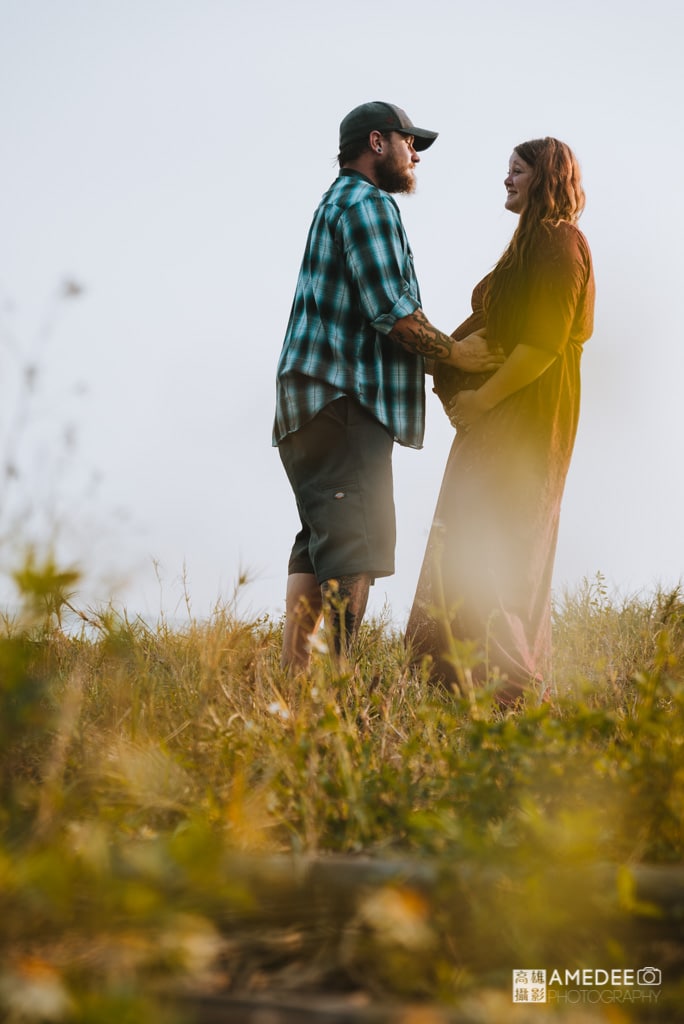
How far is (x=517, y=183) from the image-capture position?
11.9 ft

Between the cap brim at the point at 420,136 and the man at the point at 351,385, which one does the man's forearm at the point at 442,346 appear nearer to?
the man at the point at 351,385

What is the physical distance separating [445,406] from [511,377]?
38 centimetres

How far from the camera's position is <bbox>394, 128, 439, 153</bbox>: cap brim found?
3752mm

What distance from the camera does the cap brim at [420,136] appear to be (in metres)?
3.75

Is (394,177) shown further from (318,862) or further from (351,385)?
(318,862)

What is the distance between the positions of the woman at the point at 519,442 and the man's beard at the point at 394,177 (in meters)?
0.47

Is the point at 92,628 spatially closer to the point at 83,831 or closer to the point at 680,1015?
the point at 83,831

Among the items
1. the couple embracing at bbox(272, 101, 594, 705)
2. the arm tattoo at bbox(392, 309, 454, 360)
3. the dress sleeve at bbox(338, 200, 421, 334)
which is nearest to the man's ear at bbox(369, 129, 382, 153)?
the couple embracing at bbox(272, 101, 594, 705)

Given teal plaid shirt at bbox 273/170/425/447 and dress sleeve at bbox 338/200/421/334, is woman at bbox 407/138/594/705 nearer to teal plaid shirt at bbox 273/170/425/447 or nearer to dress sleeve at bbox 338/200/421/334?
teal plaid shirt at bbox 273/170/425/447

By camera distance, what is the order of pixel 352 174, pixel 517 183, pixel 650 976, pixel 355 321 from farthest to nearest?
pixel 352 174 < pixel 517 183 < pixel 355 321 < pixel 650 976

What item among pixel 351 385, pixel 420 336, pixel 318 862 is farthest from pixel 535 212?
pixel 318 862

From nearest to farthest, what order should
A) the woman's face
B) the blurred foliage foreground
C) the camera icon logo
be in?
the blurred foliage foreground, the camera icon logo, the woman's face

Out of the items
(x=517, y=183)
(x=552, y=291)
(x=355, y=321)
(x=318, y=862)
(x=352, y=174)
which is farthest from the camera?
(x=352, y=174)

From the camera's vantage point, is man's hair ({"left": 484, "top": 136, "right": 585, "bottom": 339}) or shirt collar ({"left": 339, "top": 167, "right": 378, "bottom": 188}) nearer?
man's hair ({"left": 484, "top": 136, "right": 585, "bottom": 339})
